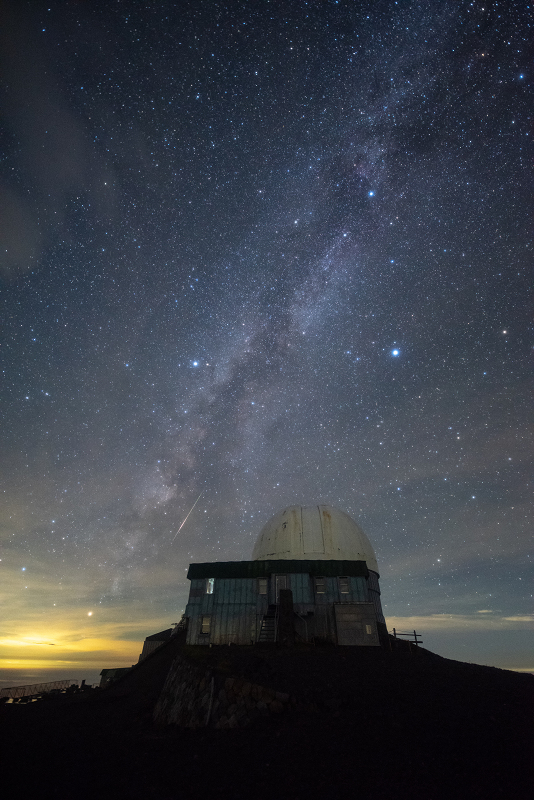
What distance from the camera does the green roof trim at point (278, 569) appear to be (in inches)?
1014

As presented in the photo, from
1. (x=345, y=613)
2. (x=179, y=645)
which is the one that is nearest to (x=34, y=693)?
(x=179, y=645)

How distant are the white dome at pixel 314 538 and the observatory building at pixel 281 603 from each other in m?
4.36

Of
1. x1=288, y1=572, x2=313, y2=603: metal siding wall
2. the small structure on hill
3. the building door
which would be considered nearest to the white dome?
x1=288, y1=572, x2=313, y2=603: metal siding wall

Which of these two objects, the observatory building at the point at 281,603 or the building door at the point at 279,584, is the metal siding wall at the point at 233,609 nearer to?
the observatory building at the point at 281,603

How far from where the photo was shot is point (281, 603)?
2384 cm

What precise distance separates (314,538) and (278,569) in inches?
251

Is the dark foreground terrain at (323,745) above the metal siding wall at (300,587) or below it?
below

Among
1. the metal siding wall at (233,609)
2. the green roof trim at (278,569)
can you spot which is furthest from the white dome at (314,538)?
the metal siding wall at (233,609)

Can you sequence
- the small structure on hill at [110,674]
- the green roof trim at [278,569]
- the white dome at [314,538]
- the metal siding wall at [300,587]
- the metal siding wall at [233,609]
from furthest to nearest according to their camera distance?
the small structure on hill at [110,674]
the white dome at [314,538]
the green roof trim at [278,569]
the metal siding wall at [300,587]
the metal siding wall at [233,609]

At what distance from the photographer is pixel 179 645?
27078 mm

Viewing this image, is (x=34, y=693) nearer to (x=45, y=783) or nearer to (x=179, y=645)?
(x=179, y=645)

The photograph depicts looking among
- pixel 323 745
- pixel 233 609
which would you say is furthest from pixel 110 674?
pixel 323 745

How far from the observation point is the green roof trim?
84.5ft

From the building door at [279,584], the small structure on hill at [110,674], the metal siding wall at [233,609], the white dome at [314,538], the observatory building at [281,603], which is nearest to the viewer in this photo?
the observatory building at [281,603]
